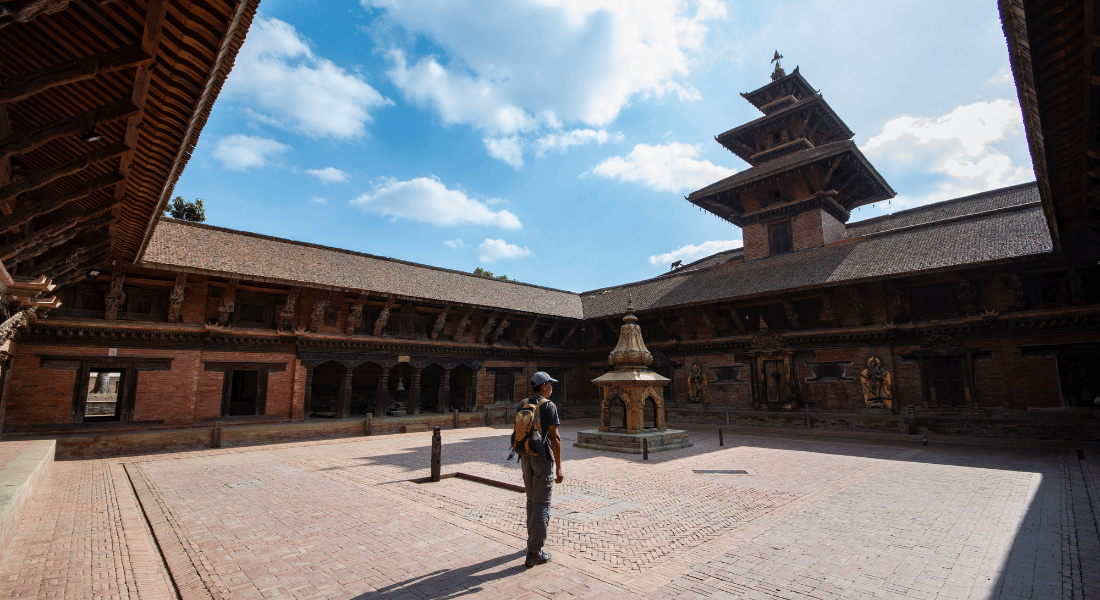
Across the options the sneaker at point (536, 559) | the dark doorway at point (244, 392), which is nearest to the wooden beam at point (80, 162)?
the sneaker at point (536, 559)

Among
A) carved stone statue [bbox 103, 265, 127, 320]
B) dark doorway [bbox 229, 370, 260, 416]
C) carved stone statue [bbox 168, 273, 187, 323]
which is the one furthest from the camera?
dark doorway [bbox 229, 370, 260, 416]

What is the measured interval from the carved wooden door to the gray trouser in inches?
672

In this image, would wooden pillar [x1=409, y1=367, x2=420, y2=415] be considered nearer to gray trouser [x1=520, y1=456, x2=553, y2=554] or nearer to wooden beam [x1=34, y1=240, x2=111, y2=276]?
wooden beam [x1=34, y1=240, x2=111, y2=276]

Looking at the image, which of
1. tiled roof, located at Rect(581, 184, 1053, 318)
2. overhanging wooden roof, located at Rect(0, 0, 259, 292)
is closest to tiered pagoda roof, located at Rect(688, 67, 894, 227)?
tiled roof, located at Rect(581, 184, 1053, 318)

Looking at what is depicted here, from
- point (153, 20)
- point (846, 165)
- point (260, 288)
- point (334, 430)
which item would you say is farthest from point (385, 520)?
point (846, 165)

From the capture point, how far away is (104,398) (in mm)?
31188

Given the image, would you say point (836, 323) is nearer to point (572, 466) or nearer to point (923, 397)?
point (923, 397)

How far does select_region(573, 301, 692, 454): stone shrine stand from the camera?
13.1 metres

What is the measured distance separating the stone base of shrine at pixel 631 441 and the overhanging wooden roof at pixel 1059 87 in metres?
9.14

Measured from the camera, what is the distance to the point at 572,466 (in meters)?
10.8

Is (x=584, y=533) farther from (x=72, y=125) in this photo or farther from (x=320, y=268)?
(x=320, y=268)

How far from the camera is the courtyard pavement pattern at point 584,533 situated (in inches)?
177

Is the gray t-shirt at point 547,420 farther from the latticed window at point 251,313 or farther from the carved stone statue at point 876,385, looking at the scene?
the carved stone statue at point 876,385

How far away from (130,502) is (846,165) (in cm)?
2635
